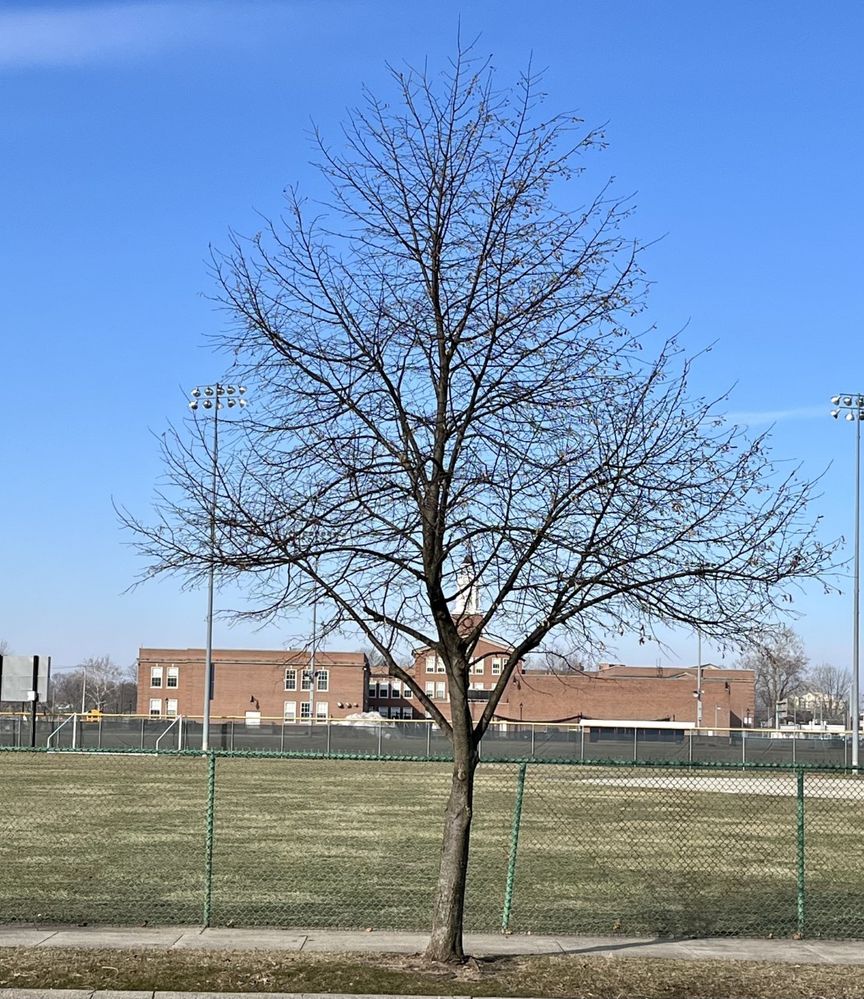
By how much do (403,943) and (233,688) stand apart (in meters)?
85.6

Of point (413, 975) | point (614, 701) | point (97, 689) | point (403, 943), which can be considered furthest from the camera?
point (97, 689)

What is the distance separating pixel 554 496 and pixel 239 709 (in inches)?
3443

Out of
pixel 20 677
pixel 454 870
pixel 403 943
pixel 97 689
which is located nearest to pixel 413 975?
pixel 454 870

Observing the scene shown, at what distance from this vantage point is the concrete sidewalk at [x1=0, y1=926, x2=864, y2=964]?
11.0 m

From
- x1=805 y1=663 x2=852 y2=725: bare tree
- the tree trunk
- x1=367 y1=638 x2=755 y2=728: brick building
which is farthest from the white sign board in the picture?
x1=805 y1=663 x2=852 y2=725: bare tree

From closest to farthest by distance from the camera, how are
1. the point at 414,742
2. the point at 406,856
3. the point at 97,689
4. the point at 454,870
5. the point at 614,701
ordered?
the point at 454,870 → the point at 406,856 → the point at 414,742 → the point at 614,701 → the point at 97,689

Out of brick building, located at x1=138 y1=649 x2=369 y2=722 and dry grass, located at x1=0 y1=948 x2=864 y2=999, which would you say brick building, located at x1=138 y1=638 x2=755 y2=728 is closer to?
brick building, located at x1=138 y1=649 x2=369 y2=722

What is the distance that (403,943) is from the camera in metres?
11.3

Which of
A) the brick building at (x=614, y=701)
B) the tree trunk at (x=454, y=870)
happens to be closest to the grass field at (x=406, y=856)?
the tree trunk at (x=454, y=870)

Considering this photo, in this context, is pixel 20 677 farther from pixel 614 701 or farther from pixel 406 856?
pixel 614 701

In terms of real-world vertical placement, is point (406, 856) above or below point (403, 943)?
below

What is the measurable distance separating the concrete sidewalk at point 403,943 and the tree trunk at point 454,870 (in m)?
0.67

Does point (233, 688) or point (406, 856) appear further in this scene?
point (233, 688)

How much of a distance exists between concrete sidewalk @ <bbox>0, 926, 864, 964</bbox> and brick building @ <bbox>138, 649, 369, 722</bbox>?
269ft
